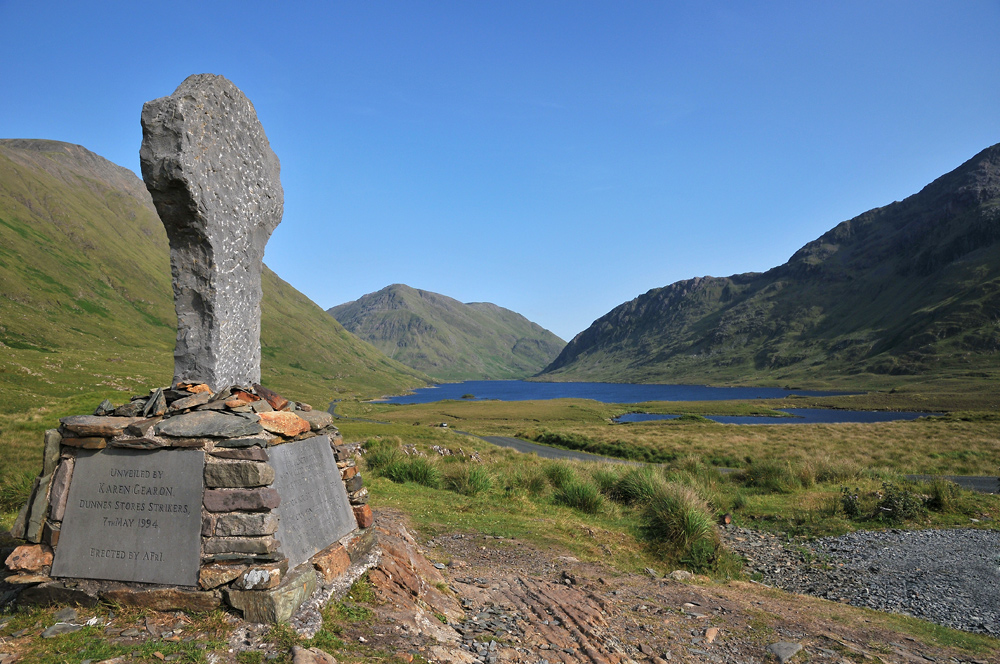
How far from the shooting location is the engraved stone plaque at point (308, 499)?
600 centimetres

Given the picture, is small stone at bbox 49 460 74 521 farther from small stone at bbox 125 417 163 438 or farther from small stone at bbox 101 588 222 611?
A: small stone at bbox 101 588 222 611

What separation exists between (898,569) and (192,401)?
49.0 feet

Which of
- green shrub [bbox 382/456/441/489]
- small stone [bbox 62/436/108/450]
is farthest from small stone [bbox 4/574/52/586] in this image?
green shrub [bbox 382/456/441/489]

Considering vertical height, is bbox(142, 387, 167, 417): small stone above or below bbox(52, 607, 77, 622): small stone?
above

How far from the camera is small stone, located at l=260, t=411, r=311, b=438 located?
244 inches

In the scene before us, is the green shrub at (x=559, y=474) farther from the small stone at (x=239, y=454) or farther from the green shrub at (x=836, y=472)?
the small stone at (x=239, y=454)

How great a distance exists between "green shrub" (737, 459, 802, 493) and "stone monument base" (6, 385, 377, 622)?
2050 cm

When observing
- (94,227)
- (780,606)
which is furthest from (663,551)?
(94,227)

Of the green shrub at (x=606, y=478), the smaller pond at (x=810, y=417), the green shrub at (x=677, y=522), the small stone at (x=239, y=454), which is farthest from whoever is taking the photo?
the smaller pond at (x=810, y=417)

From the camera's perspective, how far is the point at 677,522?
12469mm

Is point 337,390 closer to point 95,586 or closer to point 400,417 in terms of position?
point 400,417

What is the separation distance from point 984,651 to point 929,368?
7219 inches

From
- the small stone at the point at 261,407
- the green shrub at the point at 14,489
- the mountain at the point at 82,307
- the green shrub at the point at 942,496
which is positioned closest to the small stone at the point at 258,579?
the small stone at the point at 261,407

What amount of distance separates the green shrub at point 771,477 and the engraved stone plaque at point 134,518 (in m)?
21.7
